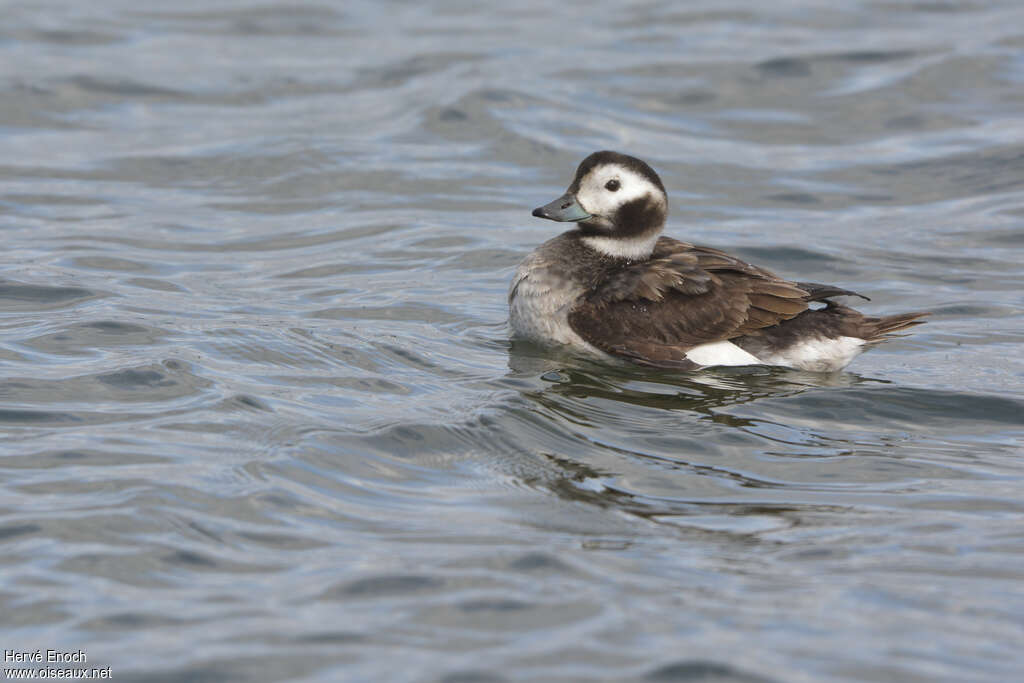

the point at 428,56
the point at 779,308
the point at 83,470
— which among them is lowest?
the point at 83,470

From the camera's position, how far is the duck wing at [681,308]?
812 centimetres

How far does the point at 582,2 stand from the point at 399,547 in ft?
45.8

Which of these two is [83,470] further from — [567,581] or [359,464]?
[567,581]

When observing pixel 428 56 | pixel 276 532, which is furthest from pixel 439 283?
pixel 428 56

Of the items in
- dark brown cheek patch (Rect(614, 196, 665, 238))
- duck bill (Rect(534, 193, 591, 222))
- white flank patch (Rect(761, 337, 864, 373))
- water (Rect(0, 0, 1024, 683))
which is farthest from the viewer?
duck bill (Rect(534, 193, 591, 222))

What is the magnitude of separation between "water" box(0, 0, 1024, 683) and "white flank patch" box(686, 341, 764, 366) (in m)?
0.09

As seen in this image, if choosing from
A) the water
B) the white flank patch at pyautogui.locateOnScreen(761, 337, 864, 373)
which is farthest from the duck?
the water

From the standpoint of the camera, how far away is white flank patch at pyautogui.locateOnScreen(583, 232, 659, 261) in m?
8.68

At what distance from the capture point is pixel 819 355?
814cm

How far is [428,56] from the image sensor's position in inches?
645

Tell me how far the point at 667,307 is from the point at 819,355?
35.2 inches

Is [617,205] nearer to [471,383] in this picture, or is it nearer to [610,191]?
[610,191]

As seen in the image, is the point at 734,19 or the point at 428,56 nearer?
the point at 428,56

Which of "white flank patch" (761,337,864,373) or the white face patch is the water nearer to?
"white flank patch" (761,337,864,373)
